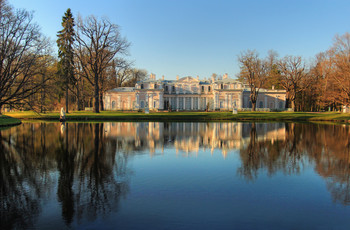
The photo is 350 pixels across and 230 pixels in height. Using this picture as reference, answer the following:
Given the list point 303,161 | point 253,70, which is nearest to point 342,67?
point 253,70

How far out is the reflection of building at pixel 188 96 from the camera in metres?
62.4

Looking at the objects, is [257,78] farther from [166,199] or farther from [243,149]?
[166,199]

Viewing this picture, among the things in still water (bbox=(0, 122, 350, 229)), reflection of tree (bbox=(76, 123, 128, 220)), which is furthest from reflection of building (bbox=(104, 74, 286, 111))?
reflection of tree (bbox=(76, 123, 128, 220))

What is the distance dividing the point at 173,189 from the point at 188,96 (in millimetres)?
57303

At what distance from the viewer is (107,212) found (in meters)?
6.18

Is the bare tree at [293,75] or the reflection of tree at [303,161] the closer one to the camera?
the reflection of tree at [303,161]

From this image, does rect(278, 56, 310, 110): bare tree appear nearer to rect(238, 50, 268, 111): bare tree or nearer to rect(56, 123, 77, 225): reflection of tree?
rect(238, 50, 268, 111): bare tree

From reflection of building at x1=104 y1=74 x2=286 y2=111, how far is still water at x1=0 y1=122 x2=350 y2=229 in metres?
49.5

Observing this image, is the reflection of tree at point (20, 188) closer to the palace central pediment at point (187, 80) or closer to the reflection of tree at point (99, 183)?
the reflection of tree at point (99, 183)

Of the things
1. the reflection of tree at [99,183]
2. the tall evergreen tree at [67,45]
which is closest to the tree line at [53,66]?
the tall evergreen tree at [67,45]

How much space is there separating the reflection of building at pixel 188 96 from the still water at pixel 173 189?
162ft

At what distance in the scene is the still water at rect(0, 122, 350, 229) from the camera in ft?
19.0

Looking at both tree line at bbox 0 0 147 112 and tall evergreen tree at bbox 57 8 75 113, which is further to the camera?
tall evergreen tree at bbox 57 8 75 113

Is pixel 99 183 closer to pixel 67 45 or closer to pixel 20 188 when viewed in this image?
pixel 20 188
